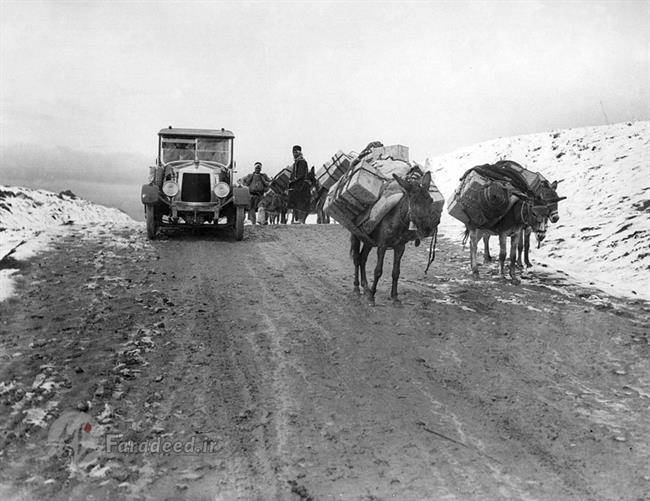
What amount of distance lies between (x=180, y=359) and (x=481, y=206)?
270 inches

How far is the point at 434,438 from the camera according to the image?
5035 mm

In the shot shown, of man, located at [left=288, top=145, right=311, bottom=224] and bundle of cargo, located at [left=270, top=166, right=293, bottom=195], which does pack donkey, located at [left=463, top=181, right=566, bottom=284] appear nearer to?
man, located at [left=288, top=145, right=311, bottom=224]

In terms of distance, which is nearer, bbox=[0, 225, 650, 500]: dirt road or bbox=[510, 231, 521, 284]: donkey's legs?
bbox=[0, 225, 650, 500]: dirt road

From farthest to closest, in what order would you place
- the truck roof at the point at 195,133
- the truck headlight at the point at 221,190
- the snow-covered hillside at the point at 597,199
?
the truck roof at the point at 195,133
the truck headlight at the point at 221,190
the snow-covered hillside at the point at 597,199

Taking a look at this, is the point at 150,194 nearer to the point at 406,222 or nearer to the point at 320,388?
the point at 406,222

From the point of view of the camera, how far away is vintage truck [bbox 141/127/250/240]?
14289 millimetres

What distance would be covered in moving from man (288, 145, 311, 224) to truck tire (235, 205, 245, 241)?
5394 mm

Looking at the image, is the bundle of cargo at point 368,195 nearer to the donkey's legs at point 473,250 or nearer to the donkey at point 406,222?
the donkey at point 406,222

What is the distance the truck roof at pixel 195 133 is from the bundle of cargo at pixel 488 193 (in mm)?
7005

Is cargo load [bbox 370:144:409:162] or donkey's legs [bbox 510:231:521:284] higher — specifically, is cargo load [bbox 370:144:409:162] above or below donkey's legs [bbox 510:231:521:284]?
above

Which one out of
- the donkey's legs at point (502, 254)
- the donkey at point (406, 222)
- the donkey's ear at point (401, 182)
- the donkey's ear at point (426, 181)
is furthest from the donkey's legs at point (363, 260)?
the donkey's legs at point (502, 254)

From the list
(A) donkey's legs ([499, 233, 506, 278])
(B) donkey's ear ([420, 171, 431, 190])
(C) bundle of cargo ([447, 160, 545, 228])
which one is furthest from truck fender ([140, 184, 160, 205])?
(A) donkey's legs ([499, 233, 506, 278])

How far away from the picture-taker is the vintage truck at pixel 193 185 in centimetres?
1429

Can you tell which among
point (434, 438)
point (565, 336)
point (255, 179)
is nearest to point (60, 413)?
point (434, 438)
